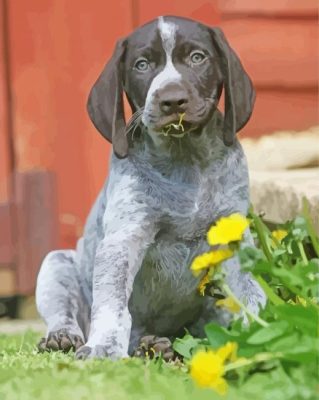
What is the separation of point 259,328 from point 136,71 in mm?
988

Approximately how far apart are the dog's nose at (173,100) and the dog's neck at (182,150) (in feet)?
0.87

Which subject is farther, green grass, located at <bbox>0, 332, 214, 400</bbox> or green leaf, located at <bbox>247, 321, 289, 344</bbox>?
green leaf, located at <bbox>247, 321, 289, 344</bbox>

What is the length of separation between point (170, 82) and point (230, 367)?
96 cm

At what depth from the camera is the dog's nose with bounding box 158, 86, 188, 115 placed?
3.05 m

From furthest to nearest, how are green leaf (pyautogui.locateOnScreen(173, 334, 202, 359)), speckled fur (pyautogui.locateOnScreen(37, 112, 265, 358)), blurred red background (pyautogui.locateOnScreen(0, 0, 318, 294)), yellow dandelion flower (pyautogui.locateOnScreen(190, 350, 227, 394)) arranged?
blurred red background (pyautogui.locateOnScreen(0, 0, 318, 294)) → speckled fur (pyautogui.locateOnScreen(37, 112, 265, 358)) → green leaf (pyautogui.locateOnScreen(173, 334, 202, 359)) → yellow dandelion flower (pyautogui.locateOnScreen(190, 350, 227, 394))

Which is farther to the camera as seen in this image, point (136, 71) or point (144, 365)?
point (136, 71)

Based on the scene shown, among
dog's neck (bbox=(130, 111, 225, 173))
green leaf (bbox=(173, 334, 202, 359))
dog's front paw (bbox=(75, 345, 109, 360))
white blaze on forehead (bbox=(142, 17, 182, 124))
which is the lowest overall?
dog's front paw (bbox=(75, 345, 109, 360))

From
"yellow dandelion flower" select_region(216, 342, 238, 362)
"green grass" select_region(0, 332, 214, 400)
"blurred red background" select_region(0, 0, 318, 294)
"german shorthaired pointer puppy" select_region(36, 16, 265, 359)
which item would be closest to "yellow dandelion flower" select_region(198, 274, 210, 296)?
"german shorthaired pointer puppy" select_region(36, 16, 265, 359)

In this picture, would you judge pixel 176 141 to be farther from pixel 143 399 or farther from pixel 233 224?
pixel 143 399

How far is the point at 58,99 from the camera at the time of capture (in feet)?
18.0

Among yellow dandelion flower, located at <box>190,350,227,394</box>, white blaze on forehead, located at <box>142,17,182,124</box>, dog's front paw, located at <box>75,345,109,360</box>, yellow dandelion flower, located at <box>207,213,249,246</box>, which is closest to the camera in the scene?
yellow dandelion flower, located at <box>190,350,227,394</box>

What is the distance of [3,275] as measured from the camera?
17.8 feet

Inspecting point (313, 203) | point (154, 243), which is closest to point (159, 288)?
point (154, 243)

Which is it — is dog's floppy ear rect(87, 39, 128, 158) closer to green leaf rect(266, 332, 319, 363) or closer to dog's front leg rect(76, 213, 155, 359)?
dog's front leg rect(76, 213, 155, 359)
